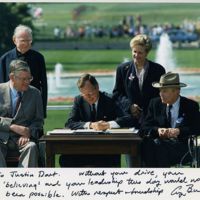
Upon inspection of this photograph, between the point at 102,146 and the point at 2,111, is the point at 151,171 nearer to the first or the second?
the point at 102,146

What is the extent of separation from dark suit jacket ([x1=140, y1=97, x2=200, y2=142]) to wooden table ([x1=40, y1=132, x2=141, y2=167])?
0.45m

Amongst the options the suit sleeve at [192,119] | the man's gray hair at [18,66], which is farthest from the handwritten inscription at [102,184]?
the man's gray hair at [18,66]

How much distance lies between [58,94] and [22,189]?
1470 centimetres

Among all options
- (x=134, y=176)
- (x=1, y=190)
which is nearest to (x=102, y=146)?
(x=134, y=176)

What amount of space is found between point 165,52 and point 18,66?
31.2 metres

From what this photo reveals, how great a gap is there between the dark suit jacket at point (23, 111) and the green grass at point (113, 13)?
41.2 m

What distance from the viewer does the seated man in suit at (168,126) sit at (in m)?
8.84

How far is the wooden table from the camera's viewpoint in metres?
8.44

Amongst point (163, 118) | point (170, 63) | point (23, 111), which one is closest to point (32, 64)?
point (23, 111)

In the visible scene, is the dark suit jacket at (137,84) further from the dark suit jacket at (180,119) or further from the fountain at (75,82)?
the fountain at (75,82)

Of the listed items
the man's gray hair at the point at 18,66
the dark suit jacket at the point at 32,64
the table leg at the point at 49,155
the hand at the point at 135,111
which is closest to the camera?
the table leg at the point at 49,155

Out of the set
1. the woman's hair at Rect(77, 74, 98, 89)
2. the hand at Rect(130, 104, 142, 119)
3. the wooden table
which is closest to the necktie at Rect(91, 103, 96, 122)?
the woman's hair at Rect(77, 74, 98, 89)

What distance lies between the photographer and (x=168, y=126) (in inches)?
353

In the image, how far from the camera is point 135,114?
9195mm
